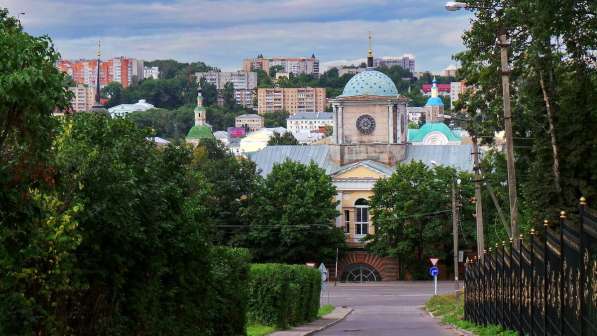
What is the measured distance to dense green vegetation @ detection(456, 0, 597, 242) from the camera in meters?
34.0

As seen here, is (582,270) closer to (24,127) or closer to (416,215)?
(24,127)

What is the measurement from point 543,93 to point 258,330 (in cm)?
1046

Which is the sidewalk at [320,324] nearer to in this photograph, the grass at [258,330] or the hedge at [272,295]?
the grass at [258,330]

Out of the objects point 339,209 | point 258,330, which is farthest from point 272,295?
point 339,209

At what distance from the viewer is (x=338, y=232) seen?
348ft

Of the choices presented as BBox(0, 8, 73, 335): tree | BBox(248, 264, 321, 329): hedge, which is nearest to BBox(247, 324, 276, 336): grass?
BBox(248, 264, 321, 329): hedge

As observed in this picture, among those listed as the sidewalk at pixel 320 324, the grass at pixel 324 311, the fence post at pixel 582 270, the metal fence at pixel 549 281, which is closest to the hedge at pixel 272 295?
the sidewalk at pixel 320 324

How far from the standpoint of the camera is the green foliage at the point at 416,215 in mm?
100688

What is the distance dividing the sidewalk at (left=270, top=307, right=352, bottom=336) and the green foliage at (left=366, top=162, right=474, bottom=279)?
3176 centimetres

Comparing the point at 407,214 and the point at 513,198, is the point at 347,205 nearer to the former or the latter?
the point at 407,214

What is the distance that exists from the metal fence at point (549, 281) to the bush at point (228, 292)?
581cm

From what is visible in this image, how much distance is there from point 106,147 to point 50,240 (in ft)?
13.1

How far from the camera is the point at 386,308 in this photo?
69625 millimetres

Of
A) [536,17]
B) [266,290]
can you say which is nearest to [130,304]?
[536,17]
